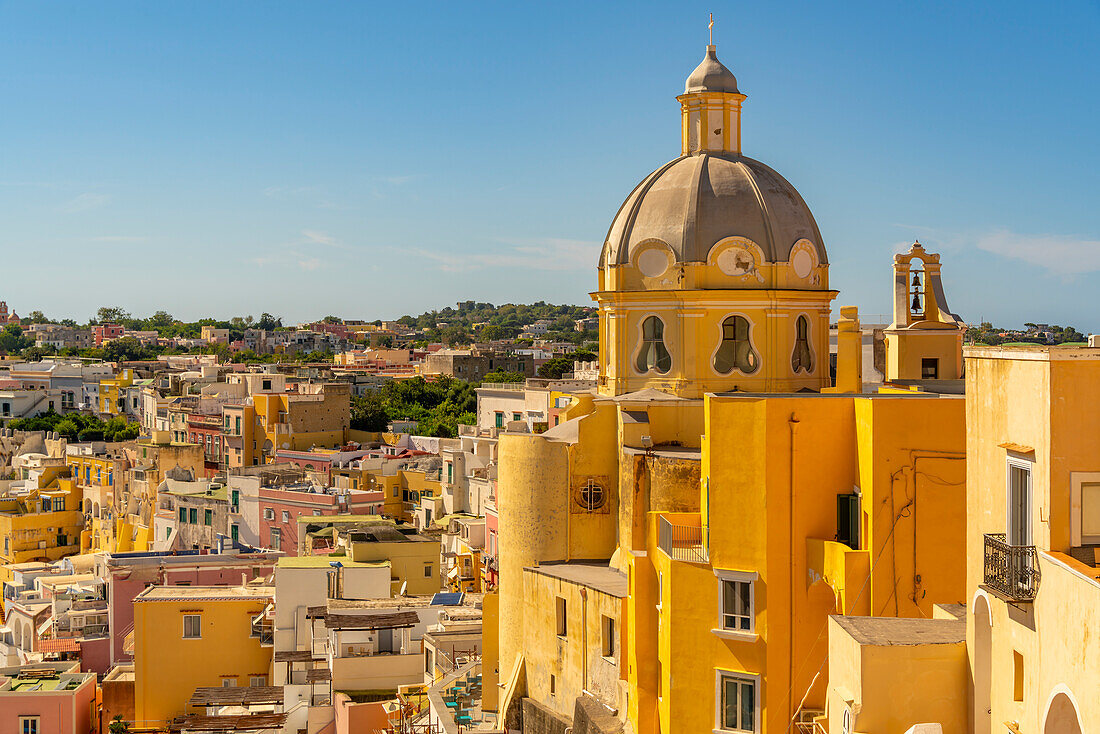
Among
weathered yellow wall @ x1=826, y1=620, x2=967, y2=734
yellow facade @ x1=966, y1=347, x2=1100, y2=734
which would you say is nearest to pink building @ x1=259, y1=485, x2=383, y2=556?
weathered yellow wall @ x1=826, y1=620, x2=967, y2=734

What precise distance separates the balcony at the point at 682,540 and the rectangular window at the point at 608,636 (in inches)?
100

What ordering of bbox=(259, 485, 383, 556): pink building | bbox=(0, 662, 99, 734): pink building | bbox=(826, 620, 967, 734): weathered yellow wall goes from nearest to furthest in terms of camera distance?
1. bbox=(826, 620, 967, 734): weathered yellow wall
2. bbox=(0, 662, 99, 734): pink building
3. bbox=(259, 485, 383, 556): pink building

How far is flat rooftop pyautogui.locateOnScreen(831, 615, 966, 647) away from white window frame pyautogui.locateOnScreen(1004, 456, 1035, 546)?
5.47 ft

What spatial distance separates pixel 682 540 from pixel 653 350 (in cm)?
665

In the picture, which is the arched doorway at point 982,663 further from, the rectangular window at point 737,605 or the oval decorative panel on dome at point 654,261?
the oval decorative panel on dome at point 654,261

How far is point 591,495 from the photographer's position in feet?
78.3

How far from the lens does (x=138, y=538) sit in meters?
61.1

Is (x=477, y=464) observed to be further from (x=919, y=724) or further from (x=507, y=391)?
(x=919, y=724)

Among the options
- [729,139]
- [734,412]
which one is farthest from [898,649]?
[729,139]

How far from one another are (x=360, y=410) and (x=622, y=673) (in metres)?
70.6

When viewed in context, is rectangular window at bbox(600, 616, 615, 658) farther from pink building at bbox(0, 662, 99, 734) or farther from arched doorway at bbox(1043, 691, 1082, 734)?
pink building at bbox(0, 662, 99, 734)

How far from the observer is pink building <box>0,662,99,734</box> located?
1280 inches

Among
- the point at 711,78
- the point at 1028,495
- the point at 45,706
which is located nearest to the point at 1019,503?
the point at 1028,495

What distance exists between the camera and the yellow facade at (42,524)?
6531cm
